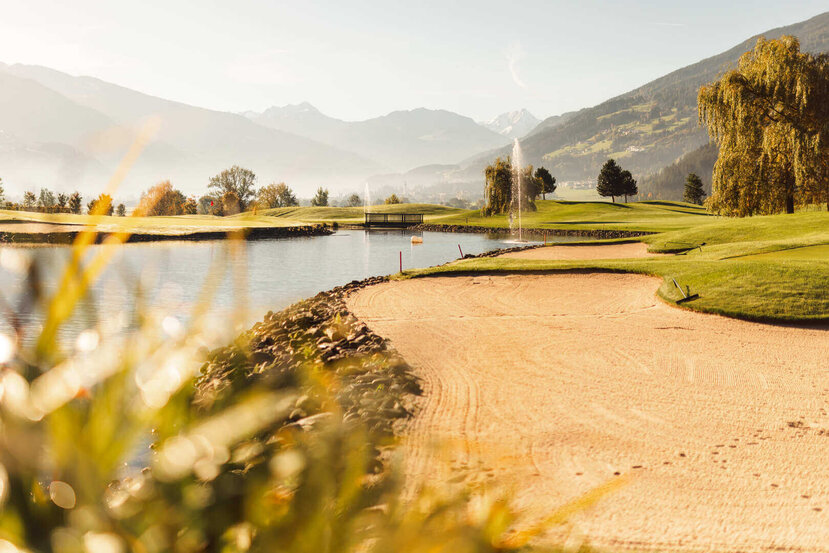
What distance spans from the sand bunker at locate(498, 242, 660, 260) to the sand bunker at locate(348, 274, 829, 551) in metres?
17.1

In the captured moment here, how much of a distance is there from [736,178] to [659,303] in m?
30.3

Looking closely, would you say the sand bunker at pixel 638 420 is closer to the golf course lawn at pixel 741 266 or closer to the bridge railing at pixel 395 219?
the golf course lawn at pixel 741 266

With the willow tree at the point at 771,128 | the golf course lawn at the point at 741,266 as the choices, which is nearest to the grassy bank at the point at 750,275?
the golf course lawn at the point at 741,266

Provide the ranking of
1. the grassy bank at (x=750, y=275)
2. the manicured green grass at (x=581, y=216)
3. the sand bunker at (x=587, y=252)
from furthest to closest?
the manicured green grass at (x=581, y=216), the sand bunker at (x=587, y=252), the grassy bank at (x=750, y=275)

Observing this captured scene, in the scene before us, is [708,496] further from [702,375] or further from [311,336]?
[311,336]

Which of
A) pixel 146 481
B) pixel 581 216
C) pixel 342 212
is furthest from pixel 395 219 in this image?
pixel 146 481

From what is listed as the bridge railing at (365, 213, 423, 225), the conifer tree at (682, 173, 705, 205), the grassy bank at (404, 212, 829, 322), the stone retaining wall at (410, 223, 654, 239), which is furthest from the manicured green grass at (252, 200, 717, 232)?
the grassy bank at (404, 212, 829, 322)

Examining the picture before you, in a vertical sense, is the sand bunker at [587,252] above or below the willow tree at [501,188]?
below

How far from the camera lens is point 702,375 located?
998 cm

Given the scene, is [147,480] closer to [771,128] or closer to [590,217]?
[771,128]

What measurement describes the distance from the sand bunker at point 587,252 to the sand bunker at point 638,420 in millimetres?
17116

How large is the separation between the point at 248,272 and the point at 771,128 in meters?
36.8

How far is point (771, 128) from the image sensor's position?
3762 centimetres

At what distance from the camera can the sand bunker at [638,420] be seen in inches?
221
